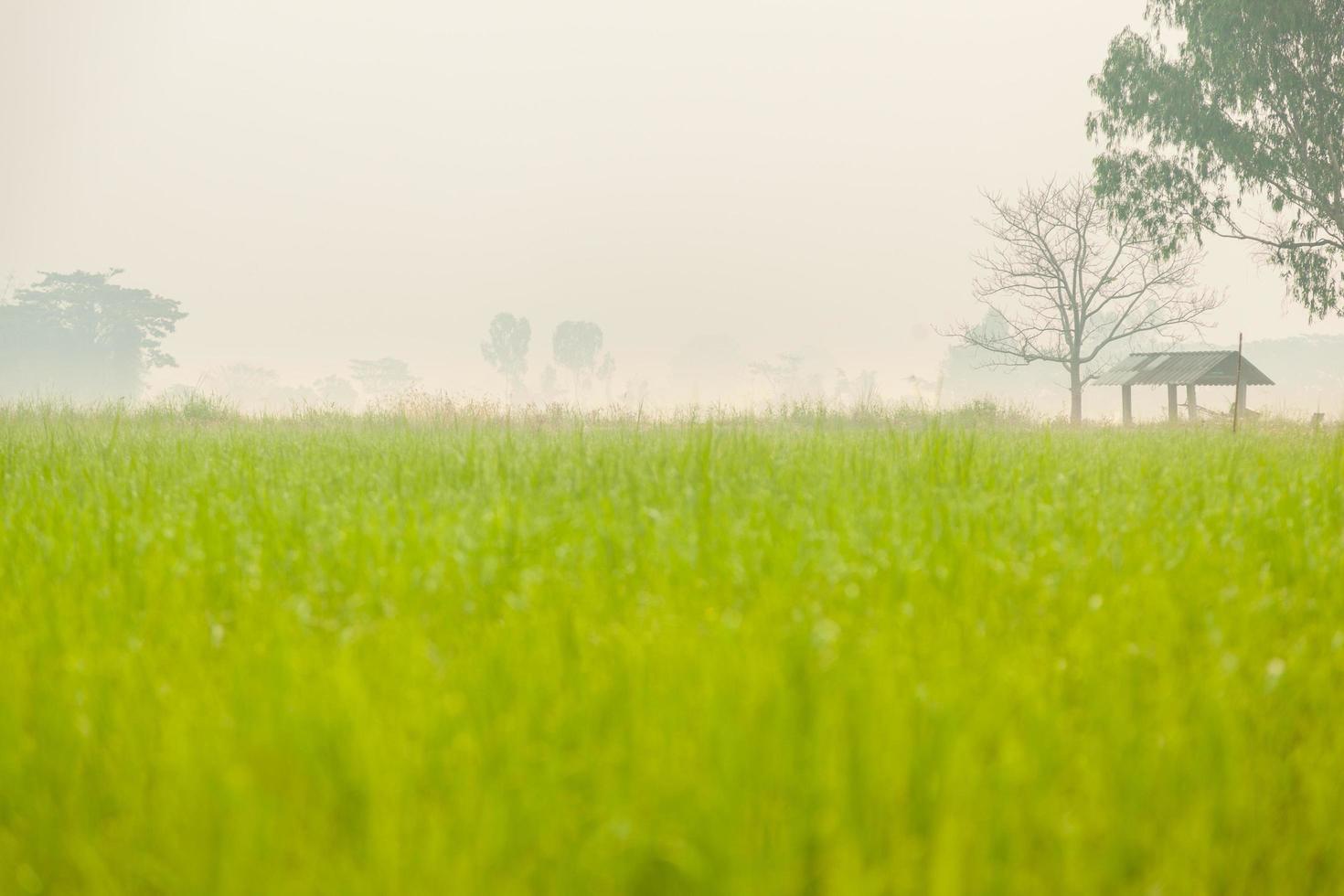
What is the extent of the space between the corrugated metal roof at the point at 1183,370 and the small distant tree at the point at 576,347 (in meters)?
90.9

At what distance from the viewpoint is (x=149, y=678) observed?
2.30 m

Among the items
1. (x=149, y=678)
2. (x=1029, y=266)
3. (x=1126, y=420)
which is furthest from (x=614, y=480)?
(x=1029, y=266)

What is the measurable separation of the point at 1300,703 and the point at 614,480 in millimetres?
3877

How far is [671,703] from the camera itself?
1883 millimetres

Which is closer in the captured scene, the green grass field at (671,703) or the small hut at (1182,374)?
the green grass field at (671,703)

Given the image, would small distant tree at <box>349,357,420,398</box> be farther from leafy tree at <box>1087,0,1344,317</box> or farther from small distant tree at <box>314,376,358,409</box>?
leafy tree at <box>1087,0,1344,317</box>

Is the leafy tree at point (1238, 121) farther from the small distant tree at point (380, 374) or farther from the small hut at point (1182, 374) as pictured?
the small distant tree at point (380, 374)

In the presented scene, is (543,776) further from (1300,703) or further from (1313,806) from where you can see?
(1300,703)

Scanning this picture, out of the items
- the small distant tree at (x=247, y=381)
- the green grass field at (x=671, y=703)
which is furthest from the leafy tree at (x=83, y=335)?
the green grass field at (x=671, y=703)

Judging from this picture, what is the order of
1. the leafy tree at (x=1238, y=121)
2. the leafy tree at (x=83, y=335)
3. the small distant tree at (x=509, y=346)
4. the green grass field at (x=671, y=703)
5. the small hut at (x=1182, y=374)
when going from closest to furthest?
1. the green grass field at (x=671, y=703)
2. the leafy tree at (x=1238, y=121)
3. the small hut at (x=1182, y=374)
4. the leafy tree at (x=83, y=335)
5. the small distant tree at (x=509, y=346)

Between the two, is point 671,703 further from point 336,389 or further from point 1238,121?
point 336,389

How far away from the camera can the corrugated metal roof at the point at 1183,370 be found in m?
34.8

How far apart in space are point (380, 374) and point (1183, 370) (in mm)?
111802

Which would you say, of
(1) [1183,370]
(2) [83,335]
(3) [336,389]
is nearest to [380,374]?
(3) [336,389]
